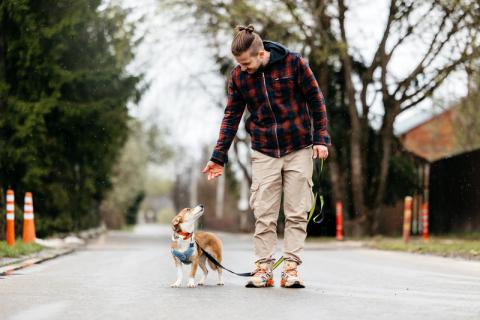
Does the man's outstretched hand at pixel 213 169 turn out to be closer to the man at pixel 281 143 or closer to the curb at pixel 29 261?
the man at pixel 281 143

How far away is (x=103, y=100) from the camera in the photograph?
1817cm

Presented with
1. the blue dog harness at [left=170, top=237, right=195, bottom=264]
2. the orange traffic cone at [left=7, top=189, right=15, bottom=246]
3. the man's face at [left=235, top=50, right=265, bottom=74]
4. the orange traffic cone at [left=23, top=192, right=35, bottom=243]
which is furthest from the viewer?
the orange traffic cone at [left=23, top=192, right=35, bottom=243]

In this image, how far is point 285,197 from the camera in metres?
7.09

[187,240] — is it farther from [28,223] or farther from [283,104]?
[28,223]

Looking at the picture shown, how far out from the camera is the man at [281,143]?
6.94 meters

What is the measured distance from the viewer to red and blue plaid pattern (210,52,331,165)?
274 inches

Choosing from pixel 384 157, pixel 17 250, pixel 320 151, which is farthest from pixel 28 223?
Answer: pixel 384 157

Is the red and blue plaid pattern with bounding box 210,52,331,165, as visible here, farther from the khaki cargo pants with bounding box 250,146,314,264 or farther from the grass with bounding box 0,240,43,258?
the grass with bounding box 0,240,43,258

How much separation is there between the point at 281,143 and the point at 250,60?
74 centimetres

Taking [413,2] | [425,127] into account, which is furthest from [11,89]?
[425,127]

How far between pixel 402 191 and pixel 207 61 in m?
7.20

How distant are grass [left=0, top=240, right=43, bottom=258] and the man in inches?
205

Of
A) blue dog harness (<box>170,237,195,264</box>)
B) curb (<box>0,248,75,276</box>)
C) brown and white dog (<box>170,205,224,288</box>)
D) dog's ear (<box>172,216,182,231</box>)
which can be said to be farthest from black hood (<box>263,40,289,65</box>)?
curb (<box>0,248,75,276</box>)

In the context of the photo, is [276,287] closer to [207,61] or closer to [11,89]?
[11,89]
